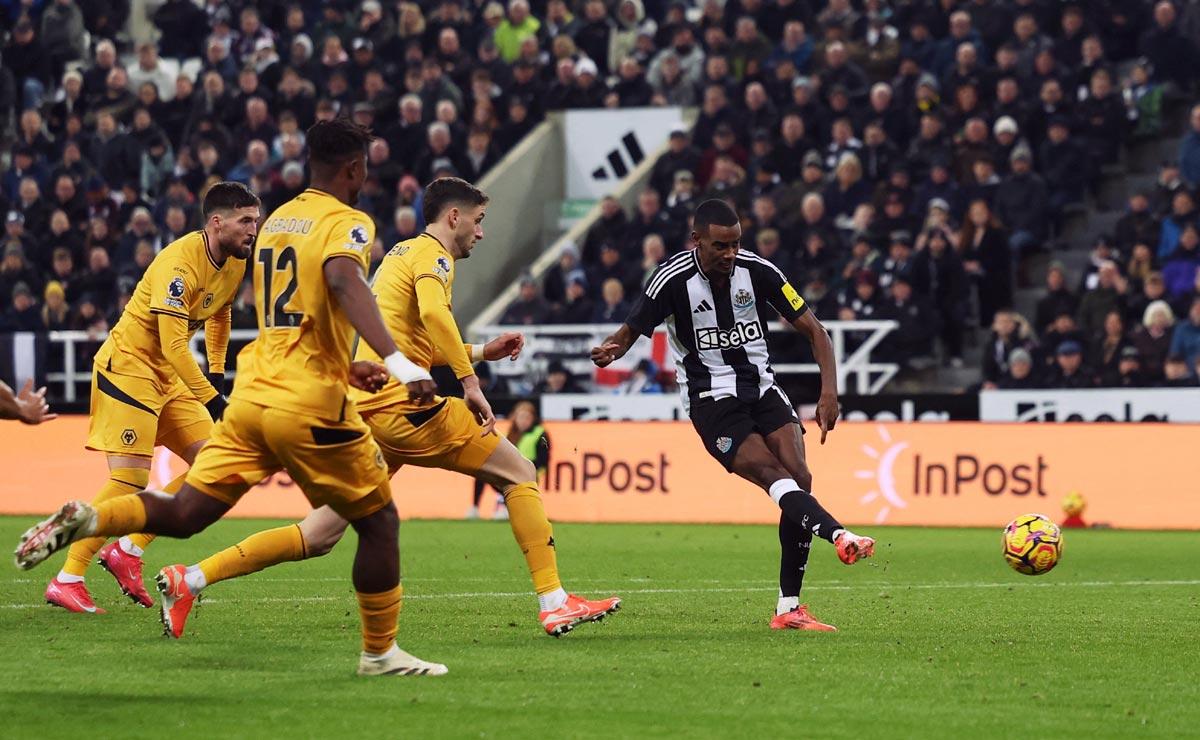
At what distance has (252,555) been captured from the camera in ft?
30.2

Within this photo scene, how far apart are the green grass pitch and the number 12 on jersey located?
1488 mm

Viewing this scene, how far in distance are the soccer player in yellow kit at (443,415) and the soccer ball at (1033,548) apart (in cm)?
280

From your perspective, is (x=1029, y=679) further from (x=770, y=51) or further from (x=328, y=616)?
(x=770, y=51)

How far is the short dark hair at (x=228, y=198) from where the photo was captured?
11.0m

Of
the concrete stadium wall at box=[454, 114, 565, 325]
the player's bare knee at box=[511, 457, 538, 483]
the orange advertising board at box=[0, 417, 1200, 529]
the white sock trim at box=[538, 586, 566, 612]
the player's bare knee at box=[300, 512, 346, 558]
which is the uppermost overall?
the player's bare knee at box=[511, 457, 538, 483]

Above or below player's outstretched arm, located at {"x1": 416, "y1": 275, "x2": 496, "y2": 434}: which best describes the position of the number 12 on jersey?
above

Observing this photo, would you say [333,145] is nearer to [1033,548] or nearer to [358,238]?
[358,238]

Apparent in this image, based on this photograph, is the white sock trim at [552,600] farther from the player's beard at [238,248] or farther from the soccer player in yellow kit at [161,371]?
the player's beard at [238,248]

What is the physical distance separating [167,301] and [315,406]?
358cm

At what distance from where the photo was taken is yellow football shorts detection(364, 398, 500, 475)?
31.7 feet

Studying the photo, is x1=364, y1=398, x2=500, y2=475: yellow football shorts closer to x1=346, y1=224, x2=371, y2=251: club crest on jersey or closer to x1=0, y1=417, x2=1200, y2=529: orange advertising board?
x1=346, y1=224, x2=371, y2=251: club crest on jersey

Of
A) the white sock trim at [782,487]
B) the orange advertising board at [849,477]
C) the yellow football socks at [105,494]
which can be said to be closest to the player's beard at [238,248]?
the yellow football socks at [105,494]

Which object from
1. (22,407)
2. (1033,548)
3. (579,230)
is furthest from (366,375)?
(579,230)

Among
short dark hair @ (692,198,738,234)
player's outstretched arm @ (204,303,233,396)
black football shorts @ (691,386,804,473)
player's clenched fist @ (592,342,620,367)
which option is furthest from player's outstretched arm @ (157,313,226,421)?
short dark hair @ (692,198,738,234)
